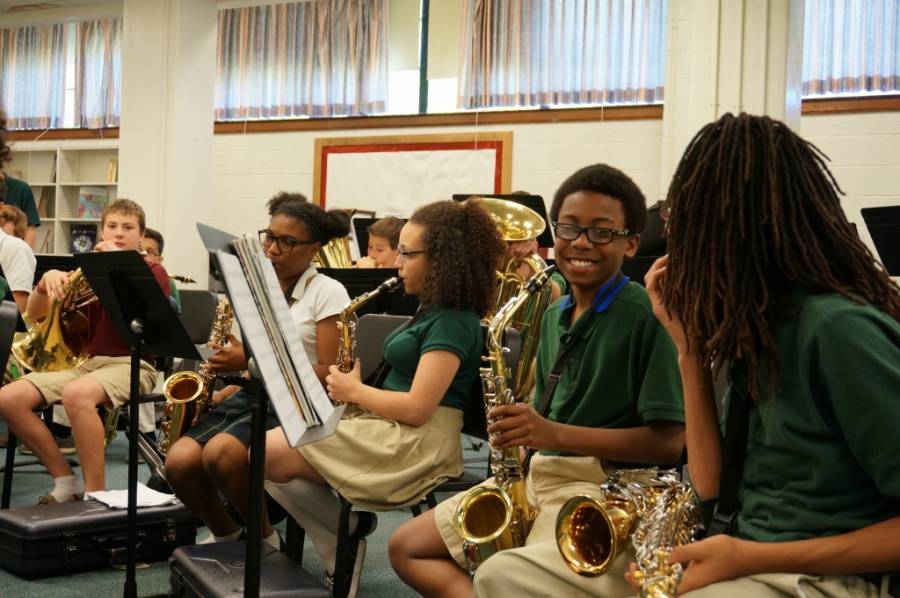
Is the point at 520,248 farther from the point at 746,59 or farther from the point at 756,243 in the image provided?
the point at 746,59

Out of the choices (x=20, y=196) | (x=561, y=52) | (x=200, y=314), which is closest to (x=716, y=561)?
(x=200, y=314)

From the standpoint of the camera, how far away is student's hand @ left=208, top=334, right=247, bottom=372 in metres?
3.37

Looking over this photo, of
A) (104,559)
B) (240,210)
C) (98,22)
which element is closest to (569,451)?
(104,559)

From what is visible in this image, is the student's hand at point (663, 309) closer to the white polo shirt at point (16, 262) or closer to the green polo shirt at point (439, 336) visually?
the green polo shirt at point (439, 336)

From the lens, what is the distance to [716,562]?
1374mm

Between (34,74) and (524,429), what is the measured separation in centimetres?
974

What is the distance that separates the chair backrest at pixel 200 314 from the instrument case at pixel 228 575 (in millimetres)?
1885

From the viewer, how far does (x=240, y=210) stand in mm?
9133

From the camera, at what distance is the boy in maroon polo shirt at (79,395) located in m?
3.67

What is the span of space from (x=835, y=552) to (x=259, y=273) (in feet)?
3.21

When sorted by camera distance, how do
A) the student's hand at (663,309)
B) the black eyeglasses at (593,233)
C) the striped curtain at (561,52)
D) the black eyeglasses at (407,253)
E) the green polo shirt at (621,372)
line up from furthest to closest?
the striped curtain at (561,52), the black eyeglasses at (407,253), the black eyeglasses at (593,233), the green polo shirt at (621,372), the student's hand at (663,309)

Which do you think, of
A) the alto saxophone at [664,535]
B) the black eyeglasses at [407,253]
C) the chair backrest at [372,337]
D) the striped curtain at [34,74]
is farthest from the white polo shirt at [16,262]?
the striped curtain at [34,74]

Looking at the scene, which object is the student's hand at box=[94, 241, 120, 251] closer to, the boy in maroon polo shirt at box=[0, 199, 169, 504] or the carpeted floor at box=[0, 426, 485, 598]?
the boy in maroon polo shirt at box=[0, 199, 169, 504]

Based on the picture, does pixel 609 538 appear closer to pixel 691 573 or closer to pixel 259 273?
pixel 691 573
